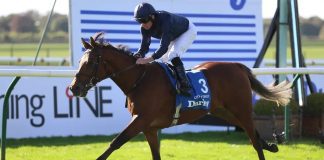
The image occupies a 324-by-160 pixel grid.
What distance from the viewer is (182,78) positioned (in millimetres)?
6387

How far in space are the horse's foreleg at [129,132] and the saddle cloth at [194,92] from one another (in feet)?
1.84

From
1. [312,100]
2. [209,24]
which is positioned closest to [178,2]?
[209,24]

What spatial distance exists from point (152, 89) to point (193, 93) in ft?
1.74

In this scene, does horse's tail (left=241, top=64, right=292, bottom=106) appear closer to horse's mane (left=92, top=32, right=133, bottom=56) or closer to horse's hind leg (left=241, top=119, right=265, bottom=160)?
horse's hind leg (left=241, top=119, right=265, bottom=160)

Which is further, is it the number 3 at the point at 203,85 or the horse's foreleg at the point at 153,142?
the number 3 at the point at 203,85

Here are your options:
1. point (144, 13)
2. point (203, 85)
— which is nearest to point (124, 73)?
point (144, 13)

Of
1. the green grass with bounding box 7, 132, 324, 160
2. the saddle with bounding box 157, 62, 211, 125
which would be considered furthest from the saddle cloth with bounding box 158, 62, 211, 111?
the green grass with bounding box 7, 132, 324, 160

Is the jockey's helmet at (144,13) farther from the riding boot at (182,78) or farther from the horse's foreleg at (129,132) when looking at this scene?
the horse's foreleg at (129,132)

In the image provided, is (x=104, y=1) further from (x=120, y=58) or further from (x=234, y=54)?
(x=120, y=58)

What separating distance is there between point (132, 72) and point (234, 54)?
17.3 feet

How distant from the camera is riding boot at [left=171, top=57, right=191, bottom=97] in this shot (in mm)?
6399

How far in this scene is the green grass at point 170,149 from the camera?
7.68 m

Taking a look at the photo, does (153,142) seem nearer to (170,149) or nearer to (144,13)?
(144,13)

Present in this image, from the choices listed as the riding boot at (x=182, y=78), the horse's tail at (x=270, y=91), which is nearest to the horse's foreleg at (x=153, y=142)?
the riding boot at (x=182, y=78)
